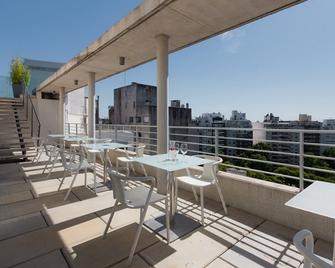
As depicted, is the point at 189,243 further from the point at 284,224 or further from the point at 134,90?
the point at 134,90

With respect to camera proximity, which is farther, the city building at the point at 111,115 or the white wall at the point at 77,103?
the city building at the point at 111,115

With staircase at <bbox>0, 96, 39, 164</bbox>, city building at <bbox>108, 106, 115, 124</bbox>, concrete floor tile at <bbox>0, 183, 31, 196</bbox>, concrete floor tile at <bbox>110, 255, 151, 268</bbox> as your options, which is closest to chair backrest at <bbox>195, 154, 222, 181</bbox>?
concrete floor tile at <bbox>110, 255, 151, 268</bbox>

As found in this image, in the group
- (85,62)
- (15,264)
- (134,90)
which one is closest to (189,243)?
(15,264)

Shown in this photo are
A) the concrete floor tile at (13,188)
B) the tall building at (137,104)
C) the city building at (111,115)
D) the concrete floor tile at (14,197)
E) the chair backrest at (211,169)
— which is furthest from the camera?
the city building at (111,115)

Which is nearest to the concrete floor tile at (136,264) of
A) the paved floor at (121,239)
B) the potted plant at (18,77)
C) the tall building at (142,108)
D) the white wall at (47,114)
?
the paved floor at (121,239)

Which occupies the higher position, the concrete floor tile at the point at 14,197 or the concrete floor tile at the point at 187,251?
the concrete floor tile at the point at 14,197

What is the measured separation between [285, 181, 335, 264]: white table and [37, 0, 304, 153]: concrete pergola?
224cm

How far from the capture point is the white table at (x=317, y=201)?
1.05 metres

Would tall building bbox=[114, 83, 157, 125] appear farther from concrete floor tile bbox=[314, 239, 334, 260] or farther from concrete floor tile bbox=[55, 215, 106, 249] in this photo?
concrete floor tile bbox=[314, 239, 334, 260]

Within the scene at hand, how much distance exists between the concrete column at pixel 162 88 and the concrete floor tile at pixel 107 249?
1574 millimetres

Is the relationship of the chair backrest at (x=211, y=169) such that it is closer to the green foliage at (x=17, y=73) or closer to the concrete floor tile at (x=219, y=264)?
the concrete floor tile at (x=219, y=264)

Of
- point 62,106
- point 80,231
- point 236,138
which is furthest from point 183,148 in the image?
point 62,106

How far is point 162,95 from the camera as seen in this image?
137 inches

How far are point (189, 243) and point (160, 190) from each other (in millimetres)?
1429
